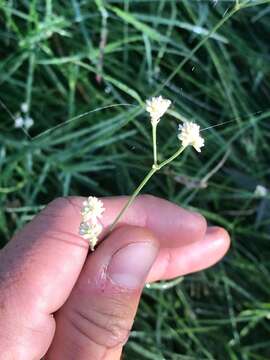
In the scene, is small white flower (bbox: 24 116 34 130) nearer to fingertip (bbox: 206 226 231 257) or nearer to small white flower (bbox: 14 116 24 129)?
small white flower (bbox: 14 116 24 129)

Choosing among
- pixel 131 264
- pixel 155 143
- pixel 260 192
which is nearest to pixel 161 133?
pixel 260 192

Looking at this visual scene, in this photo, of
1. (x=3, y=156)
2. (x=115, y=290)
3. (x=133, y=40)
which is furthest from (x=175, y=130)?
(x=115, y=290)

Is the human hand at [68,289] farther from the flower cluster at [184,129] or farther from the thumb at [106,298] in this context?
the flower cluster at [184,129]

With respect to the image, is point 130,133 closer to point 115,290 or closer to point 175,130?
point 175,130

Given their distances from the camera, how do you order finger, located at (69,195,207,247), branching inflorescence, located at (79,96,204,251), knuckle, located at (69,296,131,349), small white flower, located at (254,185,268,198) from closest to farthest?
1. branching inflorescence, located at (79,96,204,251)
2. knuckle, located at (69,296,131,349)
3. finger, located at (69,195,207,247)
4. small white flower, located at (254,185,268,198)

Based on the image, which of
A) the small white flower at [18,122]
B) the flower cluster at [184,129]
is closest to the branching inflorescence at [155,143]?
the flower cluster at [184,129]

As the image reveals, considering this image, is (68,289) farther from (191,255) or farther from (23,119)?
(23,119)

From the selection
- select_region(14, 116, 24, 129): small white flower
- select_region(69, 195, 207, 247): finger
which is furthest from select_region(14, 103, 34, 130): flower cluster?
select_region(69, 195, 207, 247): finger
